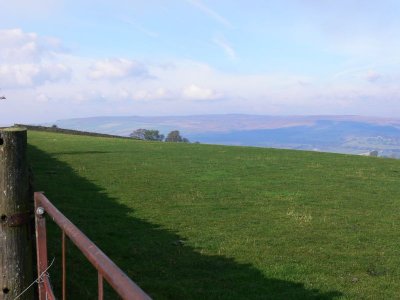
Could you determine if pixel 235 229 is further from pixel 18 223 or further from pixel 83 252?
pixel 83 252

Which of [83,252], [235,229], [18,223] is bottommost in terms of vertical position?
[235,229]

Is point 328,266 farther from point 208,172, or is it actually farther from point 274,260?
point 208,172

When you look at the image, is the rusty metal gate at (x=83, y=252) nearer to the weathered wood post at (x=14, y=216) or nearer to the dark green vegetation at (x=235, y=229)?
the weathered wood post at (x=14, y=216)

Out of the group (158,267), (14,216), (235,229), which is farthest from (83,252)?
(235,229)

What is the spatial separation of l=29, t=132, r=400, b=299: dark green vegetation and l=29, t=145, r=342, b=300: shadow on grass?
0.02 metres

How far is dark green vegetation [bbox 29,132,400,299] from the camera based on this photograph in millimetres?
8055

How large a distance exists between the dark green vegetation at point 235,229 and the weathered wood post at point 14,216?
2943 millimetres

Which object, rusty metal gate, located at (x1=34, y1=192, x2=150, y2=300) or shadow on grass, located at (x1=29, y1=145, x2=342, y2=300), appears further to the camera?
shadow on grass, located at (x1=29, y1=145, x2=342, y2=300)

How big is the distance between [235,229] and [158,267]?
12.3 feet

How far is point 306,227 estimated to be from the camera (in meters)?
12.6

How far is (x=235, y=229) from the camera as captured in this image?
1219 centimetres

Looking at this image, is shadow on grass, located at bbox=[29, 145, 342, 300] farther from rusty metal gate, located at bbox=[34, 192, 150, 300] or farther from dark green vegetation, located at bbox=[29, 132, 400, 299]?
rusty metal gate, located at bbox=[34, 192, 150, 300]

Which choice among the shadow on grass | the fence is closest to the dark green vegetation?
the shadow on grass

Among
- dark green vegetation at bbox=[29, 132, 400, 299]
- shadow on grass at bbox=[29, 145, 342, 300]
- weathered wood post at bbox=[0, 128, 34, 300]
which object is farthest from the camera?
dark green vegetation at bbox=[29, 132, 400, 299]
